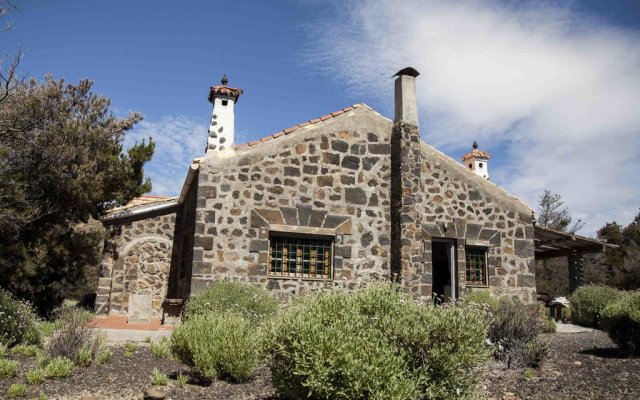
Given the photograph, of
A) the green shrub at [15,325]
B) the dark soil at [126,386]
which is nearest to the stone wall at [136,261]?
the green shrub at [15,325]

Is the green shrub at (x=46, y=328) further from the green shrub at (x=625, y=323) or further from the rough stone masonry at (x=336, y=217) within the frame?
the green shrub at (x=625, y=323)

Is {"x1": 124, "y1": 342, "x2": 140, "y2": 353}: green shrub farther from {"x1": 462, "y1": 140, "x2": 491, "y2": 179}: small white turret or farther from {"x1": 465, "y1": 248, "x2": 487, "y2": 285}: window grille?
{"x1": 462, "y1": 140, "x2": 491, "y2": 179}: small white turret

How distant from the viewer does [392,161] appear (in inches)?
549

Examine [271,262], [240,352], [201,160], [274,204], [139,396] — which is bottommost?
[139,396]

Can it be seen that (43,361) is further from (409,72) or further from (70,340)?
(409,72)

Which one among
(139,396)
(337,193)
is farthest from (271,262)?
(139,396)

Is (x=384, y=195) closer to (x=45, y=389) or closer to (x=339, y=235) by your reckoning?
(x=339, y=235)

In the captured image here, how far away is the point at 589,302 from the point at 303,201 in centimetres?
957

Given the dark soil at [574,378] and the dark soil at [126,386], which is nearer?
the dark soil at [126,386]

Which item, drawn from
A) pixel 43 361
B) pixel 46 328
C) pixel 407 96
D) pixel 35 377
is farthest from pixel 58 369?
pixel 407 96

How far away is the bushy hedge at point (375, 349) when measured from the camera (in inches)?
191

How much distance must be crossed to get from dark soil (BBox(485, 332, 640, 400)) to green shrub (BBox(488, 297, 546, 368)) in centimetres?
27

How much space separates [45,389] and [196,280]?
212 inches

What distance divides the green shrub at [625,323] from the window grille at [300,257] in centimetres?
615
